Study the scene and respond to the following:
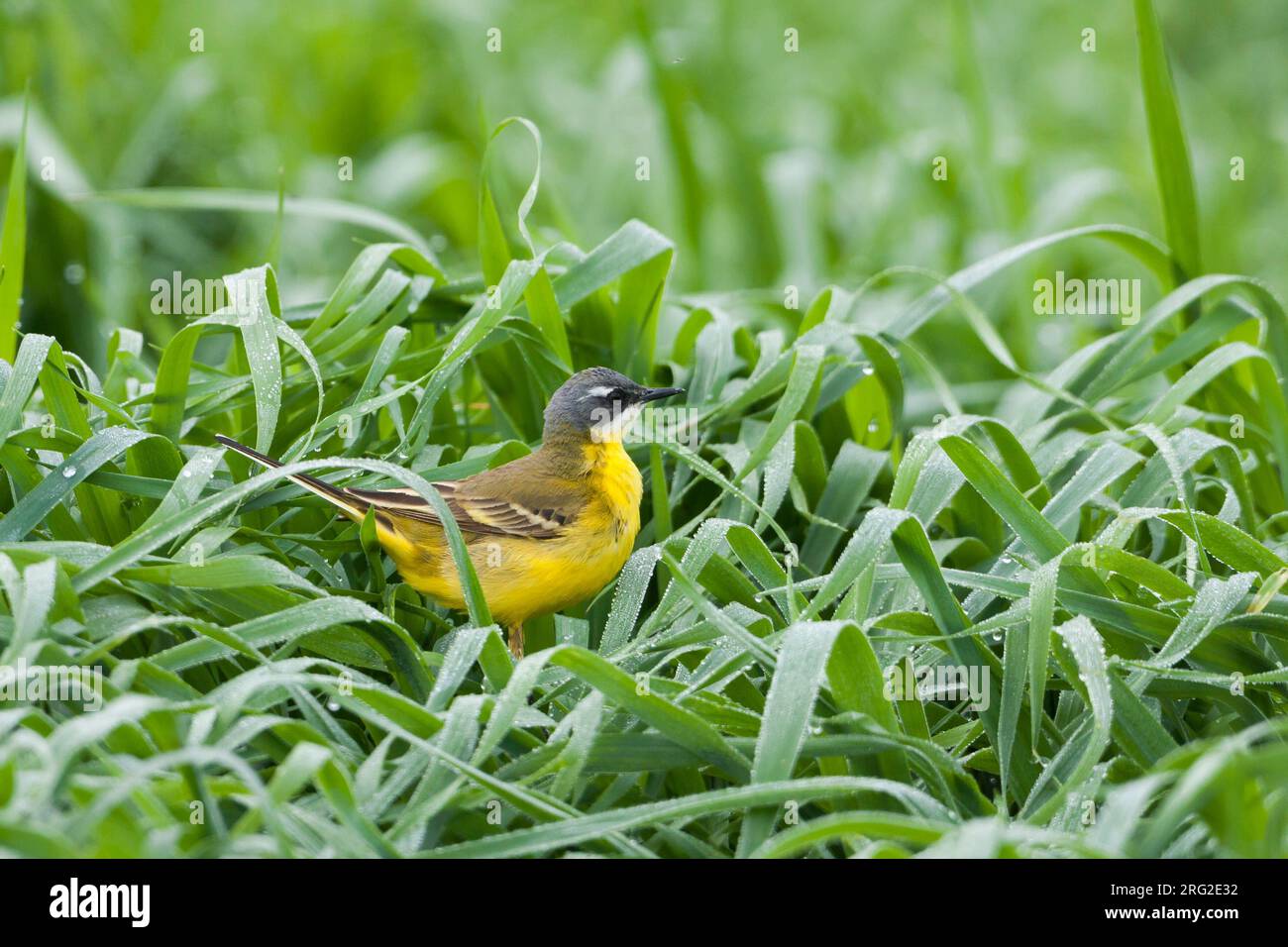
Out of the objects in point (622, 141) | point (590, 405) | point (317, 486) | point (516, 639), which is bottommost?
point (516, 639)

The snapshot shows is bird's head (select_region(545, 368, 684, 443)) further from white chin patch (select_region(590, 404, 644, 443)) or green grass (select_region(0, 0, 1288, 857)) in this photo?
green grass (select_region(0, 0, 1288, 857))

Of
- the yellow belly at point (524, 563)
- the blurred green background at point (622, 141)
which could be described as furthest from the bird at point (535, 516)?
the blurred green background at point (622, 141)

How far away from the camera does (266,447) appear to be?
3195 mm

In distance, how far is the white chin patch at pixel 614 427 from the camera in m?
3.47

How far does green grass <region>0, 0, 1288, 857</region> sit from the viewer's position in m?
2.38

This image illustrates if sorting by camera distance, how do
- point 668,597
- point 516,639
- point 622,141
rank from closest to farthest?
point 668,597 → point 516,639 → point 622,141

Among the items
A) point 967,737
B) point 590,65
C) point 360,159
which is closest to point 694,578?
point 967,737

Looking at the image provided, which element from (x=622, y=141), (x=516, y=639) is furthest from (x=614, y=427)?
(x=622, y=141)

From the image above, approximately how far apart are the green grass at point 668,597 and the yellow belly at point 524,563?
0.09m

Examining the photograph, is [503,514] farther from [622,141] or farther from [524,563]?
[622,141]

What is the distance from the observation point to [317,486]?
3.10 m

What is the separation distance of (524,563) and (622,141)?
4.21 metres

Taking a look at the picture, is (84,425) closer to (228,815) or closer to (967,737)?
(228,815)

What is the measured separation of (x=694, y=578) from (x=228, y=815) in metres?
1.11
